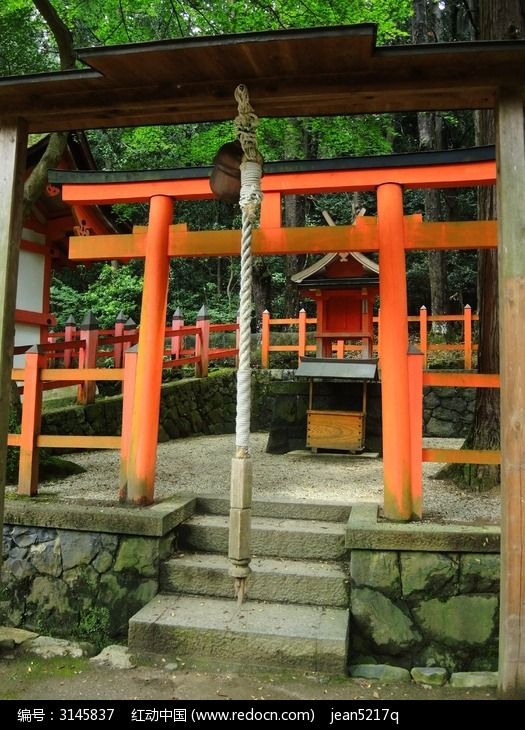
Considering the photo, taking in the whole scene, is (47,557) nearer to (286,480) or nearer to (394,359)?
(286,480)

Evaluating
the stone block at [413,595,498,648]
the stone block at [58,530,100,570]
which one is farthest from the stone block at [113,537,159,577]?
the stone block at [413,595,498,648]

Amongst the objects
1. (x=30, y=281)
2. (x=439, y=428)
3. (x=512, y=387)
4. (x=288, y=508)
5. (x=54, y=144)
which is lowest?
(x=288, y=508)

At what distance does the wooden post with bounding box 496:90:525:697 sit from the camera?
8.63 feet

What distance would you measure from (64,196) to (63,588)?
11.1 feet

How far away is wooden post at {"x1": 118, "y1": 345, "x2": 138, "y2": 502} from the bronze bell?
1910 millimetres

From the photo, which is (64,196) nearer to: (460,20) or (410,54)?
(410,54)

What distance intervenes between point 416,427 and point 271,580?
1.57 m

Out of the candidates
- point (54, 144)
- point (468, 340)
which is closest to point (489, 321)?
point (54, 144)

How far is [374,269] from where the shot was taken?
7.88m

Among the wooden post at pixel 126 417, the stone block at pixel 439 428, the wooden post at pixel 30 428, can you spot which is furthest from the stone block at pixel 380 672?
the stone block at pixel 439 428

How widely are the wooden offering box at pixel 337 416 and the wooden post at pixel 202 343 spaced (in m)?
3.32

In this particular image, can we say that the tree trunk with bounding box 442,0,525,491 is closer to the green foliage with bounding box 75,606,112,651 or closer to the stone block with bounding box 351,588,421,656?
the stone block with bounding box 351,588,421,656

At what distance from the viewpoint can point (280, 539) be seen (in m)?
4.15

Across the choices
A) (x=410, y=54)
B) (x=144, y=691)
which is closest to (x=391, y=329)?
(x=410, y=54)
